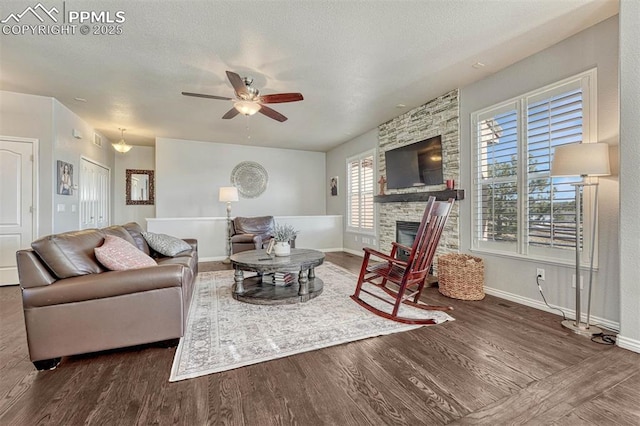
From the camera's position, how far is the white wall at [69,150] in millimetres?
4207

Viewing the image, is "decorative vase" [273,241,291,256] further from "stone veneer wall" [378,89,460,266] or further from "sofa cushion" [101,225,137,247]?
"stone veneer wall" [378,89,460,266]

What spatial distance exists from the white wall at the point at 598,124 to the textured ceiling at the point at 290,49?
0.46 ft

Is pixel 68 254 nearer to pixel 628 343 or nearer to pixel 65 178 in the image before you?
pixel 65 178

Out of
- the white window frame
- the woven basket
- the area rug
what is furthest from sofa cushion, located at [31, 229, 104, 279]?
the white window frame

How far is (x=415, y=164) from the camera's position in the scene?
4691 millimetres

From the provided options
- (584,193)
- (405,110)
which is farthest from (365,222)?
(584,193)

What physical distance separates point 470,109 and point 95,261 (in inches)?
175

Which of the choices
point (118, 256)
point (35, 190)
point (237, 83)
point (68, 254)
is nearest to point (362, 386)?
point (118, 256)

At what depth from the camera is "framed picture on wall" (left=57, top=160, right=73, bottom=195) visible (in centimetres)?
430

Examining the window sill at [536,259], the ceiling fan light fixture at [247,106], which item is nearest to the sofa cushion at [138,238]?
the ceiling fan light fixture at [247,106]

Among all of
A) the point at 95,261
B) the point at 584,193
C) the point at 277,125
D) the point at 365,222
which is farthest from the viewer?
the point at 365,222

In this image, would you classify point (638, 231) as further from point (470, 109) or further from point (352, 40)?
point (352, 40)

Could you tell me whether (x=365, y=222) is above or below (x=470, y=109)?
below

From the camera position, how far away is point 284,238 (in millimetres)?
3412
